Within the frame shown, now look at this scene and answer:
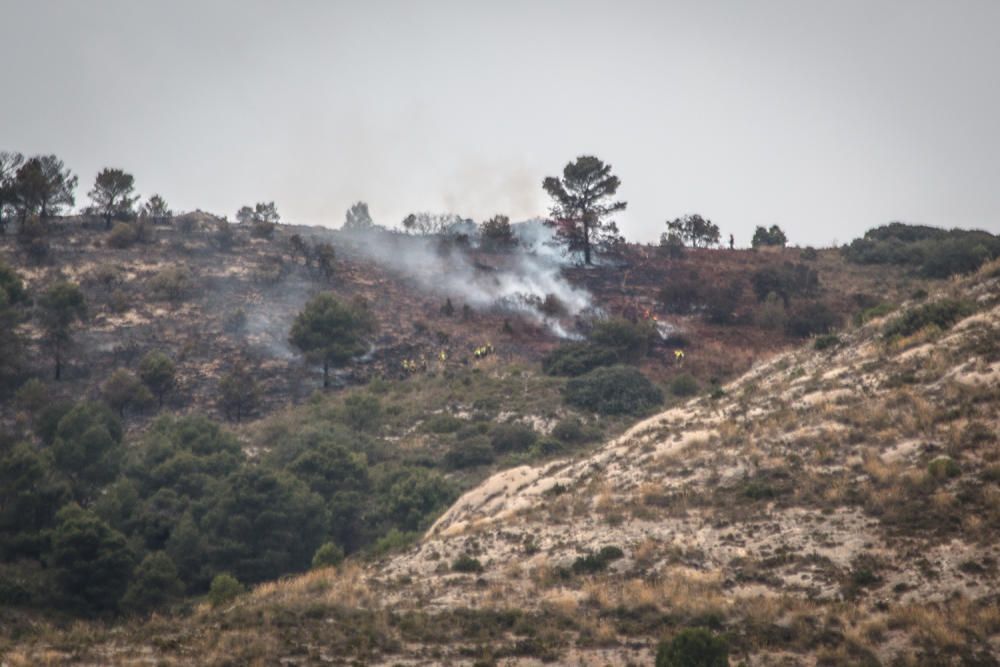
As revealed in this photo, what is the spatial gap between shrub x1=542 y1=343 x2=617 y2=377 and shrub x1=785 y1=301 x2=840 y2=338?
1642 centimetres

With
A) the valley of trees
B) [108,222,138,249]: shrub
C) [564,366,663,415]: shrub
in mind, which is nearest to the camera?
the valley of trees

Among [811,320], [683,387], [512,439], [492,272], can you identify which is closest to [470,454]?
[512,439]

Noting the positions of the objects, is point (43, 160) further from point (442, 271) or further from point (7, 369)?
point (442, 271)

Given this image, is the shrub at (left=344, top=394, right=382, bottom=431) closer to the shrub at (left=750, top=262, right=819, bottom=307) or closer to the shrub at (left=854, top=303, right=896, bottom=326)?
the shrub at (left=854, top=303, right=896, bottom=326)

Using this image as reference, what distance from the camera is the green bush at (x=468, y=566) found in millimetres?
32500

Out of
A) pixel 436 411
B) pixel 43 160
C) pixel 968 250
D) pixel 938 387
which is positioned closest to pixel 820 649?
pixel 938 387

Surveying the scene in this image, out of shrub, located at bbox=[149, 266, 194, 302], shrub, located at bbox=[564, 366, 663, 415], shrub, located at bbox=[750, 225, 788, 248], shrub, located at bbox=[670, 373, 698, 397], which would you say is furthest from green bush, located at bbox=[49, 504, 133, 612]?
shrub, located at bbox=[750, 225, 788, 248]

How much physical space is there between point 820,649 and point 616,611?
655cm

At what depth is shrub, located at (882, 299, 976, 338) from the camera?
4166 centimetres

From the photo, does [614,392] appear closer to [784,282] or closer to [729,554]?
[784,282]

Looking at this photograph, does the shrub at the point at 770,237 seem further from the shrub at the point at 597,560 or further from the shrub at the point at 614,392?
the shrub at the point at 597,560

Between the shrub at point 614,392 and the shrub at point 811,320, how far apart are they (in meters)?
17.1

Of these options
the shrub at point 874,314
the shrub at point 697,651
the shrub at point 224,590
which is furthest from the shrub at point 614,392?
the shrub at point 697,651

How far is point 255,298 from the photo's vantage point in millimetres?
85875
